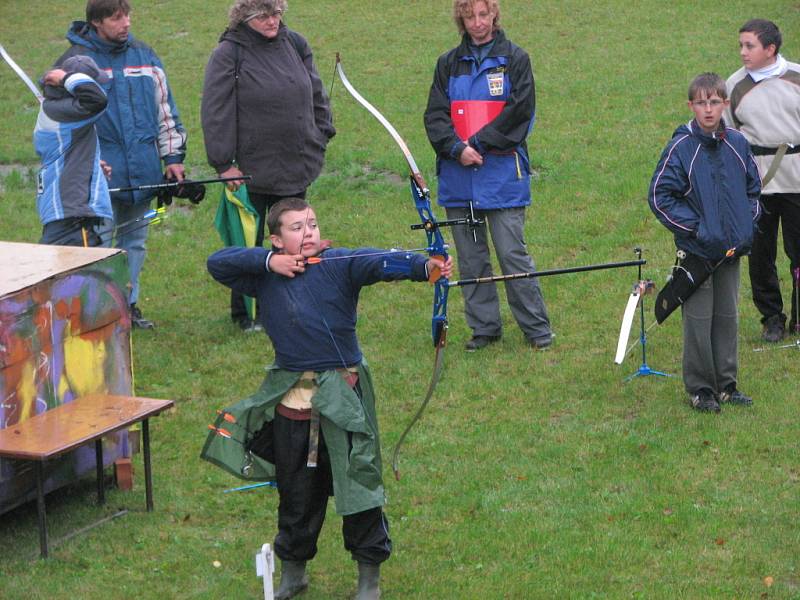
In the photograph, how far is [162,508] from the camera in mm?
5555

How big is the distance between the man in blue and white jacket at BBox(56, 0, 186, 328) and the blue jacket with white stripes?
59cm

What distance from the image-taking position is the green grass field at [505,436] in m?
4.88

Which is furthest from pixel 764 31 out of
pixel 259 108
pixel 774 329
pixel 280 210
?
pixel 280 210

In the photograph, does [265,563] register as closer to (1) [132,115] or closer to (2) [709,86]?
(2) [709,86]

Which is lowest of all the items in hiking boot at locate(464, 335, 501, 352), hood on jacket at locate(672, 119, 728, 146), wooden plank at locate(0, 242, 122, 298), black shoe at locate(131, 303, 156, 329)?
black shoe at locate(131, 303, 156, 329)

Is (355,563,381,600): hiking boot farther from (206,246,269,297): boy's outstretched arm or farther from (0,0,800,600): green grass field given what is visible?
(206,246,269,297): boy's outstretched arm

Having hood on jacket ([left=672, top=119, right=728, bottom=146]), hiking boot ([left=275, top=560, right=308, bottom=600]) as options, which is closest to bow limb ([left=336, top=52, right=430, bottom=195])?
hood on jacket ([left=672, top=119, right=728, bottom=146])

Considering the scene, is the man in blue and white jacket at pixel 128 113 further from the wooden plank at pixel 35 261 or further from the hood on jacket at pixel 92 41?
the wooden plank at pixel 35 261

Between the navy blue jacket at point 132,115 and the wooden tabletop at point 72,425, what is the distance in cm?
238

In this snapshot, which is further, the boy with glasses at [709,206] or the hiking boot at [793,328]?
the hiking boot at [793,328]

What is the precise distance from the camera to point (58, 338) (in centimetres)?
538

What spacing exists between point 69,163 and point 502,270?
2511mm

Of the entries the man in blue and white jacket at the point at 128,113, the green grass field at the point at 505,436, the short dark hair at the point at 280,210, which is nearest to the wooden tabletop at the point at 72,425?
the green grass field at the point at 505,436

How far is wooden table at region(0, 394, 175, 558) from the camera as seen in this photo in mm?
4949
